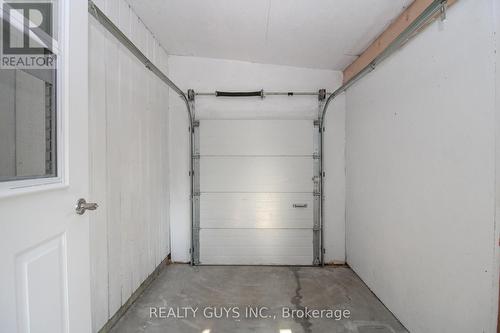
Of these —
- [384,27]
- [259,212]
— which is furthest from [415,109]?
[259,212]

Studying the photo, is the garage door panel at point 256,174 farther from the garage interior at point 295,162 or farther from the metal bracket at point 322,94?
the metal bracket at point 322,94

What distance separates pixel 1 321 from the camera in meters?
0.65

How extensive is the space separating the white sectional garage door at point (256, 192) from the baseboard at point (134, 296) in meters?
0.46

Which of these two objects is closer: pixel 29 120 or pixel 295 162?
pixel 29 120

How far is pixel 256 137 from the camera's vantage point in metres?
3.01

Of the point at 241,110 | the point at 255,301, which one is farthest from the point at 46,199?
the point at 241,110

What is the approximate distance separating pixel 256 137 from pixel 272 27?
1220 millimetres

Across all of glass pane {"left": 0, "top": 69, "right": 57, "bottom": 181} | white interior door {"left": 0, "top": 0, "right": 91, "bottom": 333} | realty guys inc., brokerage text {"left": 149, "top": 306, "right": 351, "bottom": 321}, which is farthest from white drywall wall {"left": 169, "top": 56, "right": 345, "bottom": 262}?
glass pane {"left": 0, "top": 69, "right": 57, "bottom": 181}

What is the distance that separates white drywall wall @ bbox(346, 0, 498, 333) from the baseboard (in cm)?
219

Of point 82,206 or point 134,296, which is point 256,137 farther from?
point 82,206

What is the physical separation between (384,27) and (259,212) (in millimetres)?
2271

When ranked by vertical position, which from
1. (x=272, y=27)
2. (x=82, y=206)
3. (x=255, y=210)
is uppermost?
(x=272, y=27)

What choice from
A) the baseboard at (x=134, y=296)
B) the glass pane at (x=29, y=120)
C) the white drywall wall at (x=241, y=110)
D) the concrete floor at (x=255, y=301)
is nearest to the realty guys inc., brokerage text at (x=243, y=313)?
the concrete floor at (x=255, y=301)

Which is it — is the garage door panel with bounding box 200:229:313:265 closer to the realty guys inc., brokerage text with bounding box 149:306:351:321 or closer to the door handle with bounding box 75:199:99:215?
the realty guys inc., brokerage text with bounding box 149:306:351:321
